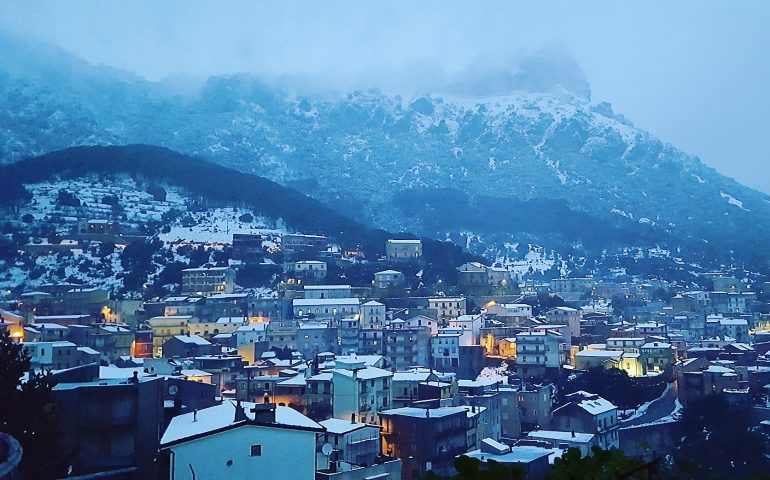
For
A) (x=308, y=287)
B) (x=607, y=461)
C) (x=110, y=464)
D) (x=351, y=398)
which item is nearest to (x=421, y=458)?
(x=351, y=398)

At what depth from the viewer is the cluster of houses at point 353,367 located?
17.6 m

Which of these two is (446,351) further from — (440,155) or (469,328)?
(440,155)

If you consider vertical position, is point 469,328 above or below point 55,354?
above

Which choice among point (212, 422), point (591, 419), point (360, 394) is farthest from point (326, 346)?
point (212, 422)

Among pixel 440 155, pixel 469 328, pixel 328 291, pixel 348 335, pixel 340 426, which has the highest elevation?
pixel 440 155

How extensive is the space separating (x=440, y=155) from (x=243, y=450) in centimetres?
15790

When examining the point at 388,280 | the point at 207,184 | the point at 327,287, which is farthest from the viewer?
the point at 207,184

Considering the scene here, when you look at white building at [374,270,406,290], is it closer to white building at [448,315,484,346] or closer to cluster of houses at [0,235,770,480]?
cluster of houses at [0,235,770,480]

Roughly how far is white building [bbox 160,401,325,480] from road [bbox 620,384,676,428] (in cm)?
2663

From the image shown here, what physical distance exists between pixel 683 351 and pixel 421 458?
103 ft

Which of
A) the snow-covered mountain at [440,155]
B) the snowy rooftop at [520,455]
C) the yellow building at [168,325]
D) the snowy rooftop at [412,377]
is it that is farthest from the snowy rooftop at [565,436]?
the snow-covered mountain at [440,155]

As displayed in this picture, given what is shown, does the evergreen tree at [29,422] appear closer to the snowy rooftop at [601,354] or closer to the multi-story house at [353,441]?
the multi-story house at [353,441]

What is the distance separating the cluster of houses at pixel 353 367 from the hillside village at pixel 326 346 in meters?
0.11

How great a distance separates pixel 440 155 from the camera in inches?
6703
